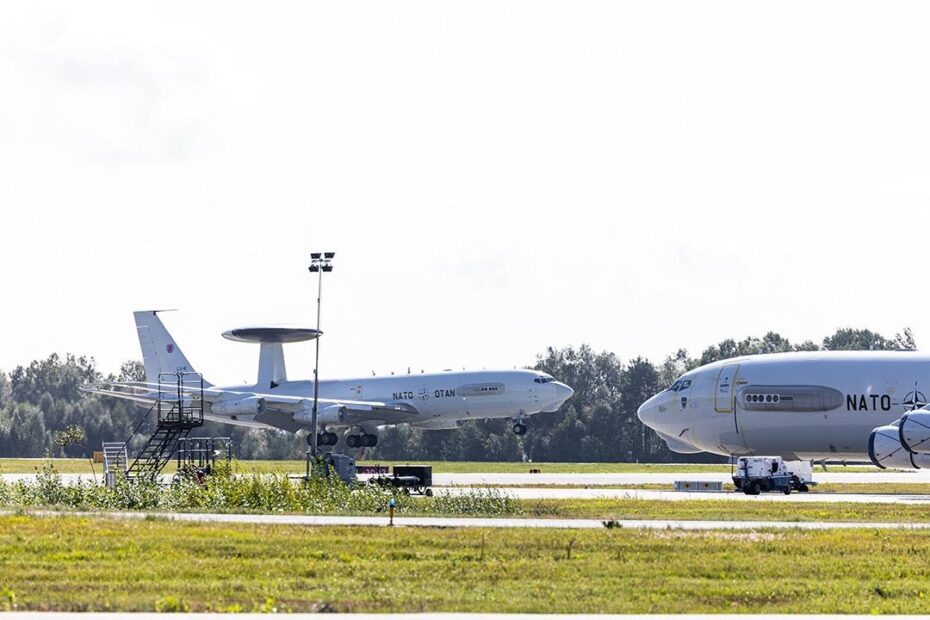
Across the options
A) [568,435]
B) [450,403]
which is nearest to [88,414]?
[568,435]

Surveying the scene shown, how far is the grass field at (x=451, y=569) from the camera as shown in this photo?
2070 cm

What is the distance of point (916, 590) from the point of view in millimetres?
22750

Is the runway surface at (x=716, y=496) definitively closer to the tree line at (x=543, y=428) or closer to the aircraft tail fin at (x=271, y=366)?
the aircraft tail fin at (x=271, y=366)

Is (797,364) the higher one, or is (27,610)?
(797,364)

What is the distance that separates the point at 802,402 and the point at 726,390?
3.73 metres

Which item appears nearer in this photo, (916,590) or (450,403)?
(916,590)

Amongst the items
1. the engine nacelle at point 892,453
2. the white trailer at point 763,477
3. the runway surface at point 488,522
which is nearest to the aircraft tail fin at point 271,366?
the white trailer at point 763,477

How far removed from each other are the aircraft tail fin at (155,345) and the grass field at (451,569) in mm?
73987

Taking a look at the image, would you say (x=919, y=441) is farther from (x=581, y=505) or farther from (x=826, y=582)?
(x=826, y=582)

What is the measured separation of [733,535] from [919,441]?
20950 millimetres

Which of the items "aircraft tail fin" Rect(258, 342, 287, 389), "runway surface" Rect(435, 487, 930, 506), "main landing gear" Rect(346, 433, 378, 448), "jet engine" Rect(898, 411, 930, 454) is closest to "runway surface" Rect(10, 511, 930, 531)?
"runway surface" Rect(435, 487, 930, 506)

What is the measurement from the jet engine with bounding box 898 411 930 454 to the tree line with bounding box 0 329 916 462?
7833 centimetres

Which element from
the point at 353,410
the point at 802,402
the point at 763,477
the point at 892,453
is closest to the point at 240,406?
the point at 353,410

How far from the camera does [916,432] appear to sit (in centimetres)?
5028
